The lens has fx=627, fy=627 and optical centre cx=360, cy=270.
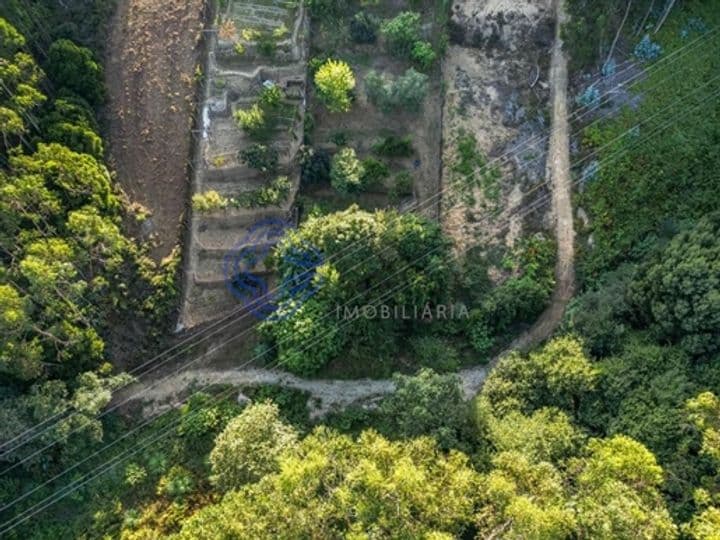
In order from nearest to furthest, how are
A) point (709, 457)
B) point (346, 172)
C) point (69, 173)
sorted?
point (709, 457) → point (69, 173) → point (346, 172)

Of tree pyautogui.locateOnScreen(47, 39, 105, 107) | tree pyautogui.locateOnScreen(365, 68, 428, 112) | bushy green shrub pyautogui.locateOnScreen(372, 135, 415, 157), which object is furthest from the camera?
bushy green shrub pyautogui.locateOnScreen(372, 135, 415, 157)

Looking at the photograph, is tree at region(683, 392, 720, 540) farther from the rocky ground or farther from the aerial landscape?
the rocky ground

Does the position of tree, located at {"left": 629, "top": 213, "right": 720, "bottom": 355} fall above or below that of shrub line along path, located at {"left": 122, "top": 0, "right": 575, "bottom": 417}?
above

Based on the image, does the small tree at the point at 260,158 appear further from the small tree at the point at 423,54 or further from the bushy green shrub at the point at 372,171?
the small tree at the point at 423,54

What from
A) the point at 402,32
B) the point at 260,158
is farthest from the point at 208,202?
the point at 402,32

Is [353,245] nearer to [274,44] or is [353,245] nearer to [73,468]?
[274,44]

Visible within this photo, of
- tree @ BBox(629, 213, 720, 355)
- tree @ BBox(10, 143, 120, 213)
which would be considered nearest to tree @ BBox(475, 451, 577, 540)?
tree @ BBox(629, 213, 720, 355)

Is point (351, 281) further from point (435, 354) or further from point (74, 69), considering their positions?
point (74, 69)
